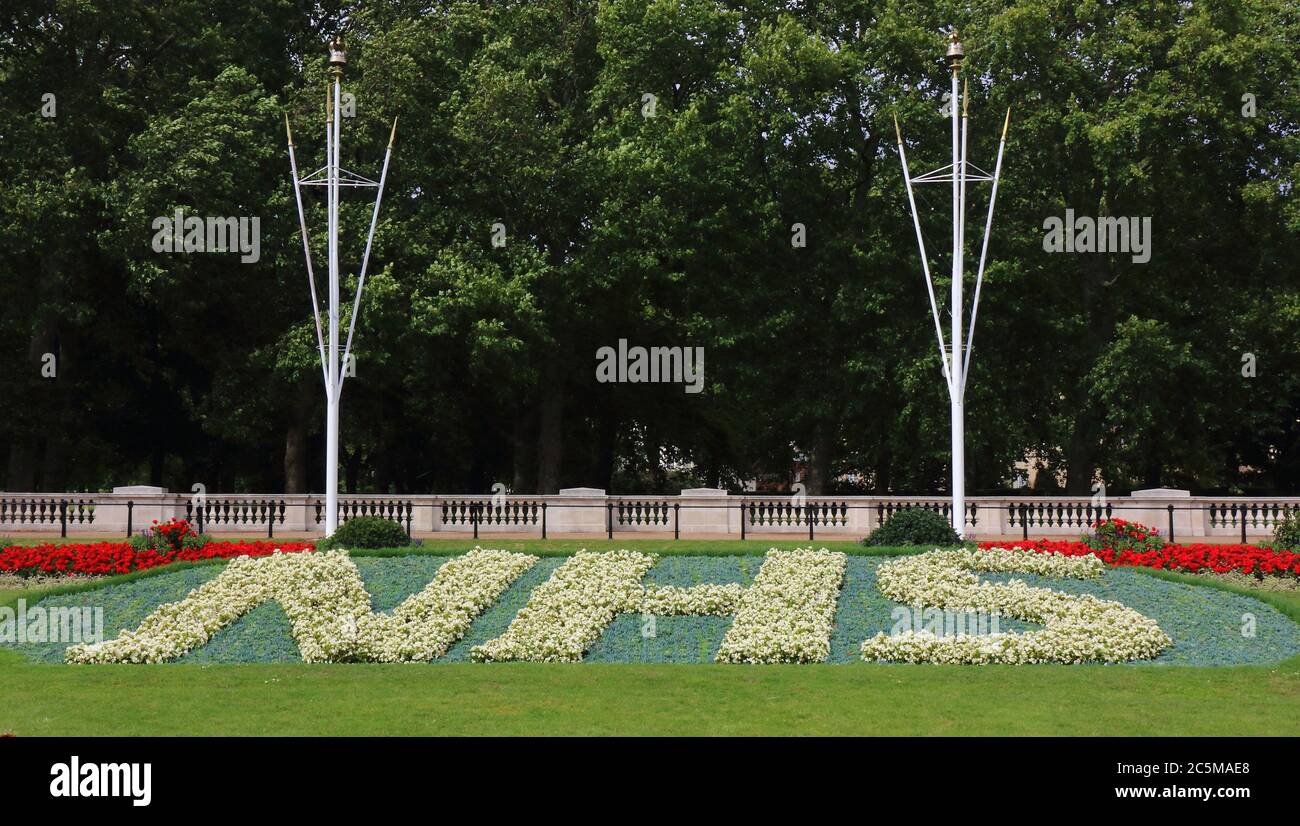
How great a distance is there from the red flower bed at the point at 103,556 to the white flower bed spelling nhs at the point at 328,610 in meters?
1.47

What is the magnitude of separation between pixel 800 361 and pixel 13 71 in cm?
2315

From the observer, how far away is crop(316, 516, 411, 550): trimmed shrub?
22.4 metres

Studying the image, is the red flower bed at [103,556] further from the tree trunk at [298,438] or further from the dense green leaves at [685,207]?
the tree trunk at [298,438]

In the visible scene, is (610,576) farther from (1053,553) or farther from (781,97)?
(781,97)

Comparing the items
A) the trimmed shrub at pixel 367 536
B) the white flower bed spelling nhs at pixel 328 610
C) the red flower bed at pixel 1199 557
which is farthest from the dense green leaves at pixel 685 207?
the white flower bed spelling nhs at pixel 328 610

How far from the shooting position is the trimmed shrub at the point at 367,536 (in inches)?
882

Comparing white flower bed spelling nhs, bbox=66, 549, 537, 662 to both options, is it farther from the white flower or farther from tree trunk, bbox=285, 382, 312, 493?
tree trunk, bbox=285, 382, 312, 493

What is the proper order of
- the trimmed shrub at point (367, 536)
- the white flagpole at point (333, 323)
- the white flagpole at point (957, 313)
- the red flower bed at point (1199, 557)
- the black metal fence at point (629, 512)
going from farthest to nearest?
the black metal fence at point (629, 512), the white flagpole at point (333, 323), the white flagpole at point (957, 313), the trimmed shrub at point (367, 536), the red flower bed at point (1199, 557)

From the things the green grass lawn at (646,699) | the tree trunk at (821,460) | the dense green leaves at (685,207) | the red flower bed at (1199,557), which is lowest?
the green grass lawn at (646,699)

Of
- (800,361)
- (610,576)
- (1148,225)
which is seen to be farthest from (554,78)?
(610,576)

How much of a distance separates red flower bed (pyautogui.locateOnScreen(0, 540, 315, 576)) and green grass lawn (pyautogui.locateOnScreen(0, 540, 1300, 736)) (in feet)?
22.1

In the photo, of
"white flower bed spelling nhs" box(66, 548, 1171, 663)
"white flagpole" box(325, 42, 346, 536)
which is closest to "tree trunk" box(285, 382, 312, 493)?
"white flagpole" box(325, 42, 346, 536)

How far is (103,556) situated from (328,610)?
6157mm

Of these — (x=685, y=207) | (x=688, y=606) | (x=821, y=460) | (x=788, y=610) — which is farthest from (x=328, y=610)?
(x=821, y=460)
